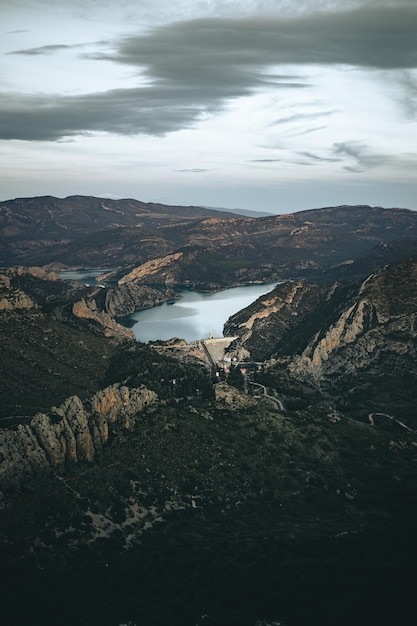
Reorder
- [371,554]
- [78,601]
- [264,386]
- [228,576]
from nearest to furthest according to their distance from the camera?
[78,601] → [228,576] → [371,554] → [264,386]

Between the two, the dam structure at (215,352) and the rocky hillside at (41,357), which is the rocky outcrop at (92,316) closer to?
the rocky hillside at (41,357)

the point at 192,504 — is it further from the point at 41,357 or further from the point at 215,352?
the point at 215,352

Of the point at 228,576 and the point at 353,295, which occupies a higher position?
the point at 353,295

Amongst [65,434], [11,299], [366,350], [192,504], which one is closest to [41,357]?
[11,299]

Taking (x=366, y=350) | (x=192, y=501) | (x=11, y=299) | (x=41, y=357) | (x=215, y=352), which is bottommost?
(x=215, y=352)

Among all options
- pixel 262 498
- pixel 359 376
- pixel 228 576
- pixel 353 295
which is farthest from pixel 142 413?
pixel 353 295

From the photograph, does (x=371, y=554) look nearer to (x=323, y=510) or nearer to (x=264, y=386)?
(x=323, y=510)

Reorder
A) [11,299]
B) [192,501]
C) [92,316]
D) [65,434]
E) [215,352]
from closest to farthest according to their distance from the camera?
[192,501] → [65,434] → [11,299] → [92,316] → [215,352]
